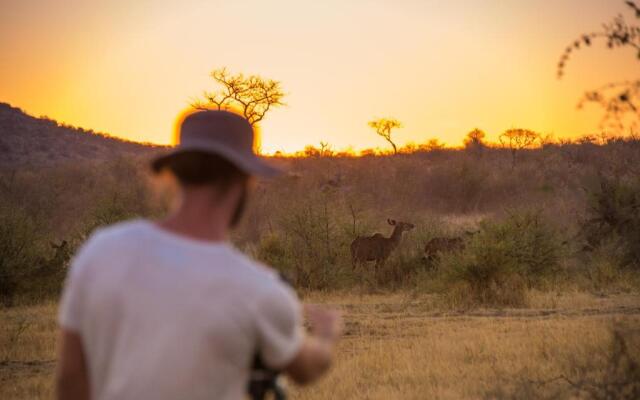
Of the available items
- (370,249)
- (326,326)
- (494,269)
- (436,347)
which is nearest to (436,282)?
(494,269)

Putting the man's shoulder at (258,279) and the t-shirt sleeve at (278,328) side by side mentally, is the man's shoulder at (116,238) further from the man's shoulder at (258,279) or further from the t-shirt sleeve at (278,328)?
the t-shirt sleeve at (278,328)

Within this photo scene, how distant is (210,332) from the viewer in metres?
2.25

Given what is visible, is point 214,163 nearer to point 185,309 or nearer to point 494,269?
point 185,309

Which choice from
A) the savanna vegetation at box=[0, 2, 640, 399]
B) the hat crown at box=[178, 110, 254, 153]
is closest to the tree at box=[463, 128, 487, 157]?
the savanna vegetation at box=[0, 2, 640, 399]

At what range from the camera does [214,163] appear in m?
2.47

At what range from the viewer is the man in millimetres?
2254

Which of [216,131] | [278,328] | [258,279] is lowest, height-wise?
[278,328]

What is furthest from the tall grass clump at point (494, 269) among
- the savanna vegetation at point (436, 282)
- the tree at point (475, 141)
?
the tree at point (475, 141)

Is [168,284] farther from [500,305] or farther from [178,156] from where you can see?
[500,305]

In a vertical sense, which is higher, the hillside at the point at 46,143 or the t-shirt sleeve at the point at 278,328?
the hillside at the point at 46,143

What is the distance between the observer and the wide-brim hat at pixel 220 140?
96.8 inches

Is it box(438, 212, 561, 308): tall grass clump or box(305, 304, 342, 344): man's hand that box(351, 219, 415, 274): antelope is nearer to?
box(438, 212, 561, 308): tall grass clump

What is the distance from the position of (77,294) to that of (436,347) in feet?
30.9

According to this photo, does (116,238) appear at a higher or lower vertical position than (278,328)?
higher
